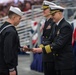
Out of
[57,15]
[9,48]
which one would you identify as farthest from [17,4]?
[9,48]

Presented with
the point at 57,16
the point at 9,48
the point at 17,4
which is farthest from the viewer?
the point at 17,4

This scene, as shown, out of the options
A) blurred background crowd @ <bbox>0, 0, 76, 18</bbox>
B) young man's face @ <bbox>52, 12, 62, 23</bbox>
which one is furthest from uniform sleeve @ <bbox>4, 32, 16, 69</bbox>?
blurred background crowd @ <bbox>0, 0, 76, 18</bbox>

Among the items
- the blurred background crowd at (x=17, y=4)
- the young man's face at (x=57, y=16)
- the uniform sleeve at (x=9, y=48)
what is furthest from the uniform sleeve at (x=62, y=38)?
the blurred background crowd at (x=17, y=4)

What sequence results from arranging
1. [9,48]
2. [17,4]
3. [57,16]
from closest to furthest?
1. [9,48]
2. [57,16]
3. [17,4]

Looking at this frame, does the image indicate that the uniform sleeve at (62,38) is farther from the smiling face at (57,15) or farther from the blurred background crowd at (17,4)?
the blurred background crowd at (17,4)

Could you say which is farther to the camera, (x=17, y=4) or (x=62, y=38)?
(x=17, y=4)

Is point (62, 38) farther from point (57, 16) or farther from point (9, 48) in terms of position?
point (9, 48)

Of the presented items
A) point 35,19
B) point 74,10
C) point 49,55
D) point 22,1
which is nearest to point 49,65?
point 49,55

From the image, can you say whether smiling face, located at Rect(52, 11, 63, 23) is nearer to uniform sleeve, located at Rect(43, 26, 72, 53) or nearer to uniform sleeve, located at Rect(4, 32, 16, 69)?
uniform sleeve, located at Rect(43, 26, 72, 53)

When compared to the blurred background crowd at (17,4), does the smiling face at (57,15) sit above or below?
above

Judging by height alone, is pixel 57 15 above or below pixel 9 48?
above

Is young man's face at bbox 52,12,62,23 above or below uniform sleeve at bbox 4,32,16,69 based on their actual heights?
above

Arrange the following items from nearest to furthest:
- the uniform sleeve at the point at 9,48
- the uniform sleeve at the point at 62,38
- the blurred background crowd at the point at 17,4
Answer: the uniform sleeve at the point at 9,48, the uniform sleeve at the point at 62,38, the blurred background crowd at the point at 17,4

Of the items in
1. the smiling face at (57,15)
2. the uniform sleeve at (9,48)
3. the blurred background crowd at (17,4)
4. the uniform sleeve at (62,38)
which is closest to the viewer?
the uniform sleeve at (9,48)
